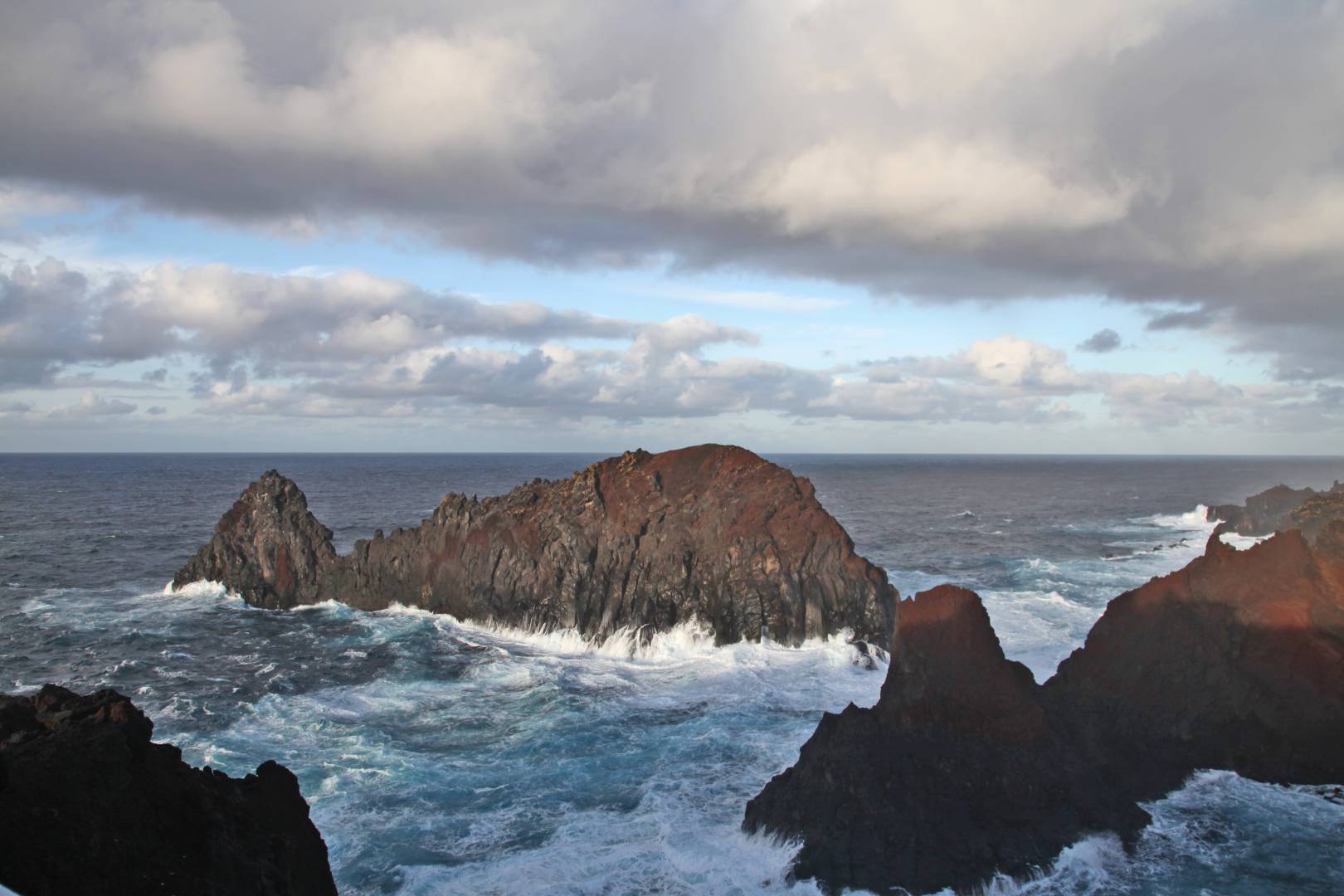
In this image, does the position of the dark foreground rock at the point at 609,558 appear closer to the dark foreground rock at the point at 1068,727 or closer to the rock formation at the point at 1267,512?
the dark foreground rock at the point at 1068,727

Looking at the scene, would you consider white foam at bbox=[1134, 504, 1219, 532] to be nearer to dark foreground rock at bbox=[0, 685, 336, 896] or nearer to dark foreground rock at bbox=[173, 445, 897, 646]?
dark foreground rock at bbox=[173, 445, 897, 646]

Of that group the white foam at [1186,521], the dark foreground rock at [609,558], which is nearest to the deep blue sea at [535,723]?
the dark foreground rock at [609,558]

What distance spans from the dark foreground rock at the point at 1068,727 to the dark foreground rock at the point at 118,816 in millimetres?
11811

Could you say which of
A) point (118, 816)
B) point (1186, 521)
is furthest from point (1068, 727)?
point (1186, 521)

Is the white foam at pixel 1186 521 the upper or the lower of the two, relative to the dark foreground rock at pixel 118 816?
lower

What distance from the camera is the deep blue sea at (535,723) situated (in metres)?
20.5

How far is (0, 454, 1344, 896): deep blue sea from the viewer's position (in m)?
20.5

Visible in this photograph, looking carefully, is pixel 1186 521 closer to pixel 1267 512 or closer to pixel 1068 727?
pixel 1267 512

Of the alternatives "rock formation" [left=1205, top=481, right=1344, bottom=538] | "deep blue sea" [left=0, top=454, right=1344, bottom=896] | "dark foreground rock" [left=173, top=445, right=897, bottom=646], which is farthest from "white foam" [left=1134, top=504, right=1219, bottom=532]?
"dark foreground rock" [left=173, top=445, right=897, bottom=646]

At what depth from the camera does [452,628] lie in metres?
45.9

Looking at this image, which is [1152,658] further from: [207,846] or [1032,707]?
[207,846]

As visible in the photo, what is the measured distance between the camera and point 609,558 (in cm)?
4431

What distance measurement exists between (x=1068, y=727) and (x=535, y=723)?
59.9ft

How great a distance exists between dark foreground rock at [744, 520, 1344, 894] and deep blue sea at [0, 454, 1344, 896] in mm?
949
